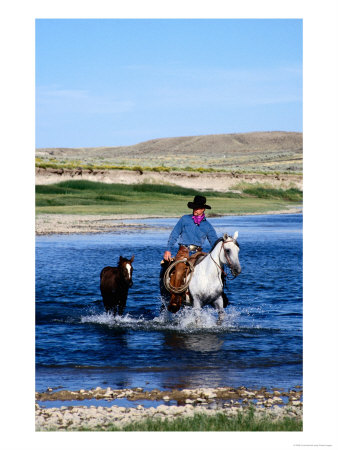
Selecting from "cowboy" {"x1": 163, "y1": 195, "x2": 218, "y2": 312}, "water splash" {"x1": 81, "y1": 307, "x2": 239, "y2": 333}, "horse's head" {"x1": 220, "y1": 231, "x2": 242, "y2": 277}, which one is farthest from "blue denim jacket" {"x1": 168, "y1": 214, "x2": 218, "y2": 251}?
"water splash" {"x1": 81, "y1": 307, "x2": 239, "y2": 333}

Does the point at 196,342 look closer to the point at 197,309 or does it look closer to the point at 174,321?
the point at 197,309

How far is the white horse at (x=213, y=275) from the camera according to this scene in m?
12.5

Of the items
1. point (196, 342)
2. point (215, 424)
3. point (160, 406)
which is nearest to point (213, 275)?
point (196, 342)

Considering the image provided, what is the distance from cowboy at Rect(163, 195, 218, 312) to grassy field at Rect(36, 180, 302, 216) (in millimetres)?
24543

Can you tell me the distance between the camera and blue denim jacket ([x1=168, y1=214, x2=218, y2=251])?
13.1 metres

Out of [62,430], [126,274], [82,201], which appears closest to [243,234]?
[82,201]

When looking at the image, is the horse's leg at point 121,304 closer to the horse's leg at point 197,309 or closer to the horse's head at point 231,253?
the horse's leg at point 197,309

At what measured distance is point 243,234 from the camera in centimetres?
3297

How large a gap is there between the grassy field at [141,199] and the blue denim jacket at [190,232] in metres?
24.7

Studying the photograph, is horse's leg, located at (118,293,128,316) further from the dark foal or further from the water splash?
the water splash

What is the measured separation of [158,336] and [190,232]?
6.35ft
